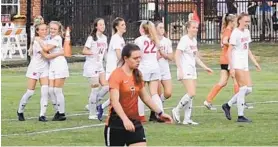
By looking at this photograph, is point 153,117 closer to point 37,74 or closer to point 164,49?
point 164,49

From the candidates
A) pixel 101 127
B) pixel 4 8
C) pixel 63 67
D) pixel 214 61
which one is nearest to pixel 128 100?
pixel 101 127

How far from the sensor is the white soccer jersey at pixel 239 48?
1552 centimetres

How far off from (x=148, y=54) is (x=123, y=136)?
5623mm

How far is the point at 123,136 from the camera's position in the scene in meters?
9.87

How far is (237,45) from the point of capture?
1566cm

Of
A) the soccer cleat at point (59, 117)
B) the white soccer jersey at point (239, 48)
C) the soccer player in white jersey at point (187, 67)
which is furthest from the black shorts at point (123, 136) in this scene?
the soccer cleat at point (59, 117)

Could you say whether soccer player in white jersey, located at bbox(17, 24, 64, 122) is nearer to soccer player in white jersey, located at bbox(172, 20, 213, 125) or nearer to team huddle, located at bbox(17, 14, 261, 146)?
team huddle, located at bbox(17, 14, 261, 146)

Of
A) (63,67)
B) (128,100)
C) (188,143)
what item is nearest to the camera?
(128,100)

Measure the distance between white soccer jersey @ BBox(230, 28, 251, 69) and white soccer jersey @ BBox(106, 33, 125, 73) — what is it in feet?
6.24

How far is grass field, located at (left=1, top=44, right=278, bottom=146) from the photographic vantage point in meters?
13.3

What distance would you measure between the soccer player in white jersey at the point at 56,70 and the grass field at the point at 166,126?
314 millimetres

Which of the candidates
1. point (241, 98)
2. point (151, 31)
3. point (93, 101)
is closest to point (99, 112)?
point (93, 101)

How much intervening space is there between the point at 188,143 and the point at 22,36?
24288 mm

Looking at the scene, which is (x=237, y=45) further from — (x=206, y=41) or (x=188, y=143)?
(x=206, y=41)
